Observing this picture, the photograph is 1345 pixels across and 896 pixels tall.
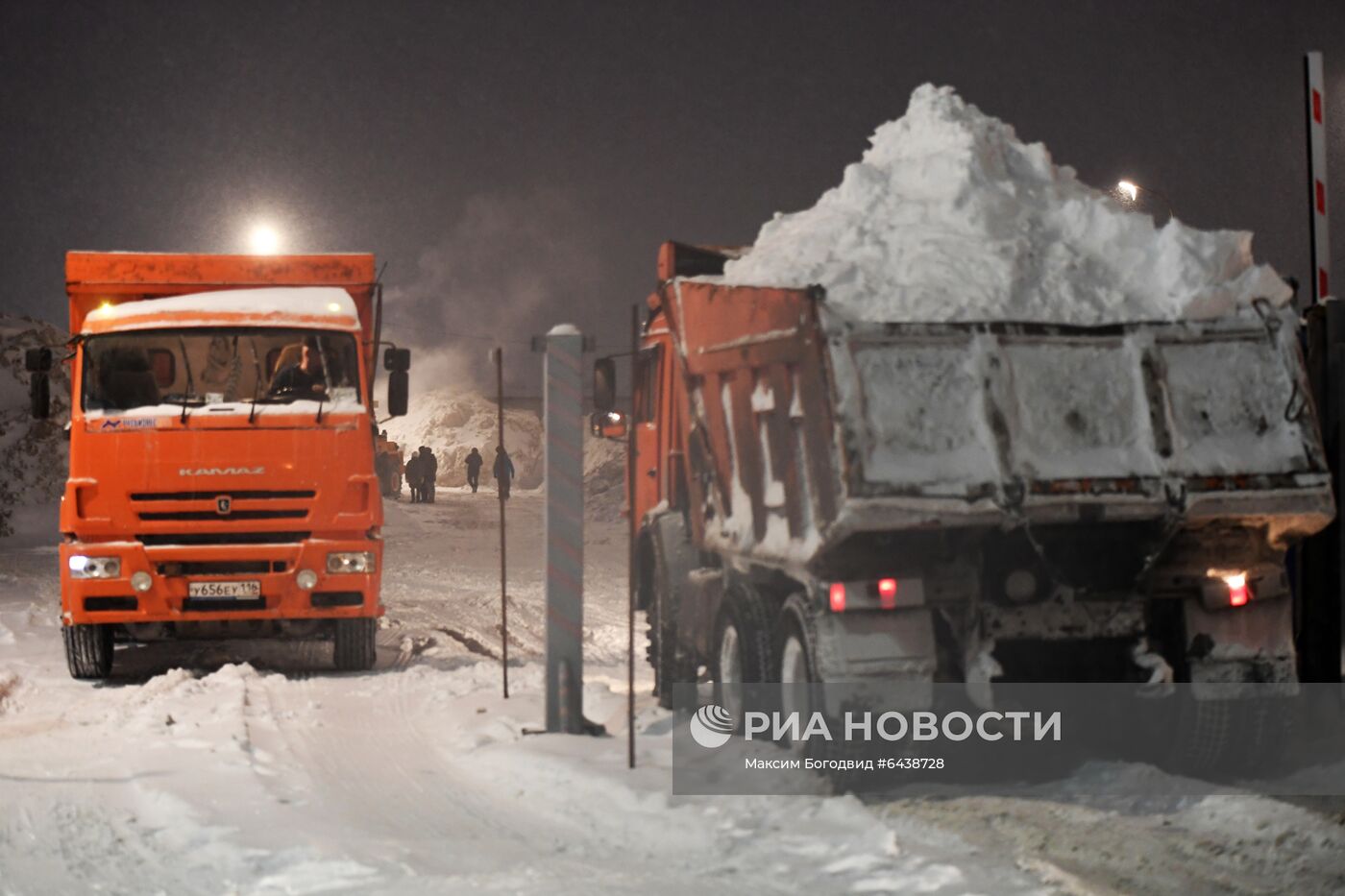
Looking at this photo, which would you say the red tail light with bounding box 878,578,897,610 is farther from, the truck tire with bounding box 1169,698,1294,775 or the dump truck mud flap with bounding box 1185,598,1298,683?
the truck tire with bounding box 1169,698,1294,775

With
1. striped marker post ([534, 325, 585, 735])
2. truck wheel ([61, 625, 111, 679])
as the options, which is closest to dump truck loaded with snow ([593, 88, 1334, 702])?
striped marker post ([534, 325, 585, 735])

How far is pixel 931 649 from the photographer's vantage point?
7383 mm

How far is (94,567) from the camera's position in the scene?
1183 centimetres

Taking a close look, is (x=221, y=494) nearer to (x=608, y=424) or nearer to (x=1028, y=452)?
(x=608, y=424)

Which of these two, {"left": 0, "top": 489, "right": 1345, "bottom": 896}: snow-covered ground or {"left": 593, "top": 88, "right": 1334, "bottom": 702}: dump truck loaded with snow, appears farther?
{"left": 593, "top": 88, "right": 1334, "bottom": 702}: dump truck loaded with snow

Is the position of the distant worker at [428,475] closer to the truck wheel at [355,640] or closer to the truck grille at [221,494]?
the truck wheel at [355,640]

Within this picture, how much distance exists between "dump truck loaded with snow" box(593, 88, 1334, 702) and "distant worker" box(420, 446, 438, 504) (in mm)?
37834

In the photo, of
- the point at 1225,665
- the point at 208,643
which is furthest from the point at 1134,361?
the point at 208,643

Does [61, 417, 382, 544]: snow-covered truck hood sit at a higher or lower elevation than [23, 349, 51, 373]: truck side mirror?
lower

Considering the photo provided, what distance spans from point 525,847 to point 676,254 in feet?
15.6

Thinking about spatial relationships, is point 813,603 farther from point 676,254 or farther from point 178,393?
point 178,393

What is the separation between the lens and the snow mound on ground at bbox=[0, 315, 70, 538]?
37094 millimetres

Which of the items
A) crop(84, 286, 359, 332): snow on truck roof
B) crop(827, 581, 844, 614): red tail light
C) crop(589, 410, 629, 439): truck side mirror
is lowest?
crop(827, 581, 844, 614): red tail light

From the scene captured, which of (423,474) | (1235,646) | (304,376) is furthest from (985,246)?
(423,474)
